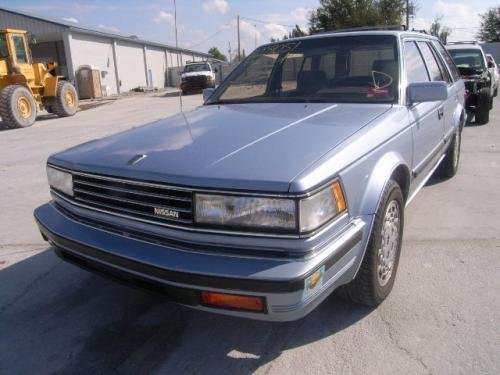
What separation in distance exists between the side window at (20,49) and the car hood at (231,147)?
13.1 meters

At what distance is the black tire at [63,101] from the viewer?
15.4m

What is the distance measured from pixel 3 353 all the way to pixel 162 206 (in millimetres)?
1315

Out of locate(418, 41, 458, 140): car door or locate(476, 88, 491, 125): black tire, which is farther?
locate(476, 88, 491, 125): black tire

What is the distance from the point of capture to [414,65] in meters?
3.65

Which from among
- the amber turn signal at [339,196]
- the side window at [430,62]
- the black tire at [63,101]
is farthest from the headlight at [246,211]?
the black tire at [63,101]

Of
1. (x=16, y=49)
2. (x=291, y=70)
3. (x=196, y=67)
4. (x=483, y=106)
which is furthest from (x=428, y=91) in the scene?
(x=196, y=67)

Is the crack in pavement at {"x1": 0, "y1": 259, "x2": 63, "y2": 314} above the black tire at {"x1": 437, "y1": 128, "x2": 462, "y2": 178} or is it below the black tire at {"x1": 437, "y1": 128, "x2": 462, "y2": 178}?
below

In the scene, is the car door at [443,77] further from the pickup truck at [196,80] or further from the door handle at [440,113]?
the pickup truck at [196,80]

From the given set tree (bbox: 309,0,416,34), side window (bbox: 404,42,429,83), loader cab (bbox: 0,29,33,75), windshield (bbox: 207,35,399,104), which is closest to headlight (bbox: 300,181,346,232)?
windshield (bbox: 207,35,399,104)

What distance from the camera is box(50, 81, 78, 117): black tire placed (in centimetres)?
1543

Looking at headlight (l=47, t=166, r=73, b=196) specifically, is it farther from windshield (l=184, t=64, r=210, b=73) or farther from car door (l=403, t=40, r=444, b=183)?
windshield (l=184, t=64, r=210, b=73)

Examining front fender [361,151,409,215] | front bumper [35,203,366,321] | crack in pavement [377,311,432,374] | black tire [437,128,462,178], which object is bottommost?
crack in pavement [377,311,432,374]

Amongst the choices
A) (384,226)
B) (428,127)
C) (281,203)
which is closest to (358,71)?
(428,127)

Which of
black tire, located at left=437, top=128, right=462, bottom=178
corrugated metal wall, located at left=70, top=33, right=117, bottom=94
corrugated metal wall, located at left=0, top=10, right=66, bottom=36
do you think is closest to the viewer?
black tire, located at left=437, top=128, right=462, bottom=178
